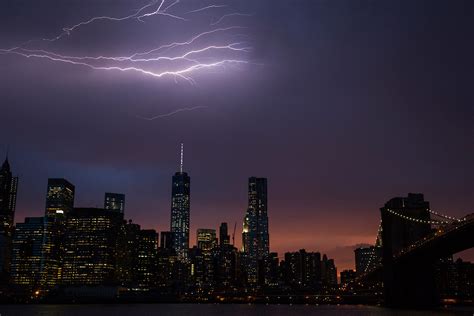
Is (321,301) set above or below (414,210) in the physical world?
below

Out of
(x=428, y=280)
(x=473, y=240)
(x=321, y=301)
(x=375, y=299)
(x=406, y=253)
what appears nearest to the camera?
(x=473, y=240)

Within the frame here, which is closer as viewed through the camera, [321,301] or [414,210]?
[414,210]

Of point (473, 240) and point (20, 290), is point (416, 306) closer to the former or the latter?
point (473, 240)

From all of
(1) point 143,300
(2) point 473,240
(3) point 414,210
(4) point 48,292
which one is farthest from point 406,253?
(4) point 48,292

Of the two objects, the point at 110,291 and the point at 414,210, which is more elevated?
the point at 414,210

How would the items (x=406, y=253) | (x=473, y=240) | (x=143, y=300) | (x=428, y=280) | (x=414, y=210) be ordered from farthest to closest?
(x=143, y=300) < (x=414, y=210) < (x=428, y=280) < (x=406, y=253) < (x=473, y=240)

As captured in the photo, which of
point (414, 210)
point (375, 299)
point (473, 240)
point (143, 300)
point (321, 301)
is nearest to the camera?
point (473, 240)

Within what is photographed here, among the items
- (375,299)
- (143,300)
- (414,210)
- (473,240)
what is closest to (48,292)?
(143,300)

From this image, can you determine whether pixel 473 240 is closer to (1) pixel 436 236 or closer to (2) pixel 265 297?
(1) pixel 436 236

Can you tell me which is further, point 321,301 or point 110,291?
point 110,291
